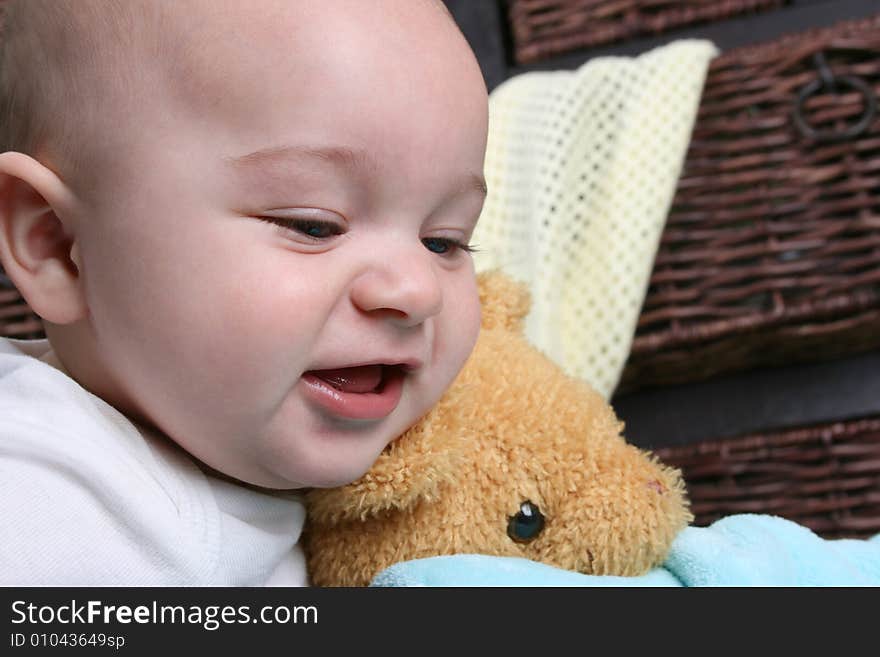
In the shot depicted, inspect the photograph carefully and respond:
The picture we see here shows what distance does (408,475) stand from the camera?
2.05 ft

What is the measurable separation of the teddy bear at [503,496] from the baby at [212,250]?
1.6 inches

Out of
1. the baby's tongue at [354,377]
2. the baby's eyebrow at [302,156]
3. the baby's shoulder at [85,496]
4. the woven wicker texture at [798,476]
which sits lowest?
the woven wicker texture at [798,476]

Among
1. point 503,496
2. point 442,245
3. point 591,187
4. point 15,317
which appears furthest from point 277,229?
point 15,317

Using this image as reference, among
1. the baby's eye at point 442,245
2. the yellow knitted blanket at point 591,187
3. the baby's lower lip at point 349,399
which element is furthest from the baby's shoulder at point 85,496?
the yellow knitted blanket at point 591,187

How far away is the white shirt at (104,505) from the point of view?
0.52m

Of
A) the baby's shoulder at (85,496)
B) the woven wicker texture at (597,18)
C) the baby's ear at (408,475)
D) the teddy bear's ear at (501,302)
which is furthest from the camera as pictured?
the woven wicker texture at (597,18)

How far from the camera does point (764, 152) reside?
1087mm

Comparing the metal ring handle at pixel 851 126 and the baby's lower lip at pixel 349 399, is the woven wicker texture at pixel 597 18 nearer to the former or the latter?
the metal ring handle at pixel 851 126

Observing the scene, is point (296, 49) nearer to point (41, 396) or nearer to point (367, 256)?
point (367, 256)

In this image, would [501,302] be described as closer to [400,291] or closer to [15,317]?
[400,291]

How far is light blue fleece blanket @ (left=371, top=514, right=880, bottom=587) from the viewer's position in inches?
23.6

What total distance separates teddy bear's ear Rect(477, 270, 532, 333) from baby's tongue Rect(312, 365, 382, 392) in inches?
8.6

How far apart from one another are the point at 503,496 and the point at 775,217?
0.58 meters

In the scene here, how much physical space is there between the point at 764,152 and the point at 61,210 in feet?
2.56
